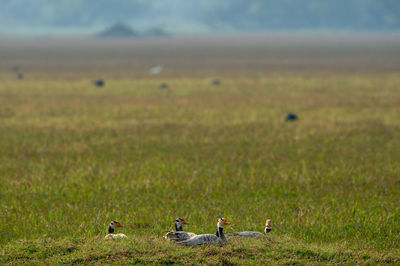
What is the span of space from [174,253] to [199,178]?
22.4 ft

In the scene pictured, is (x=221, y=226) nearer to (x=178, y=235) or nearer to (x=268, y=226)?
(x=178, y=235)

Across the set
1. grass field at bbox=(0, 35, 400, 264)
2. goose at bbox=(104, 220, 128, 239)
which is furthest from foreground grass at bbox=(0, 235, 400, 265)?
goose at bbox=(104, 220, 128, 239)

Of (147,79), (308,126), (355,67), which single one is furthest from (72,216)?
(355,67)

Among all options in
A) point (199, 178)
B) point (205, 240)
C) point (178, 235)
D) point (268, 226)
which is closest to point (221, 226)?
point (205, 240)

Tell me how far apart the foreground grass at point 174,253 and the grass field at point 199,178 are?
2cm

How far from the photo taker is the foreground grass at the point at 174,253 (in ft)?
27.6

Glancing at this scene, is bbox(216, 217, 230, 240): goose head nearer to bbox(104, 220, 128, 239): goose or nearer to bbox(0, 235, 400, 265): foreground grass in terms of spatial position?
bbox(0, 235, 400, 265): foreground grass

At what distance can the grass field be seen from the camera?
9070mm

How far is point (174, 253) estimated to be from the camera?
8453 mm

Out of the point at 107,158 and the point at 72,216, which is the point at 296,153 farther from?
the point at 72,216

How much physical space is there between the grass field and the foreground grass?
0.08 ft

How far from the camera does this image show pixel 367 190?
14.1 metres

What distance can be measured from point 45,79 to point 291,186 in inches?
1739

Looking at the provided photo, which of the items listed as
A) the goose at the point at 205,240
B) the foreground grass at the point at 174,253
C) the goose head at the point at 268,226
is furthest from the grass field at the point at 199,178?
the goose head at the point at 268,226
